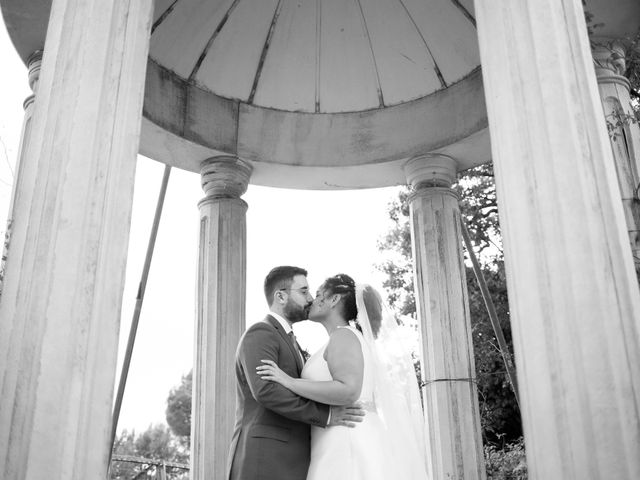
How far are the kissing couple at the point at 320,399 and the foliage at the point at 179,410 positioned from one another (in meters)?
88.5

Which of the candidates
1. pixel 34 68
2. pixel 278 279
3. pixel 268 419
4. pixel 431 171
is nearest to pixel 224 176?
pixel 431 171

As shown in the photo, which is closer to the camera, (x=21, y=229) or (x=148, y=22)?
(x=21, y=229)

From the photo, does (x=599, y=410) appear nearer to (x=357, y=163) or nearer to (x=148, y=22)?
(x=148, y=22)

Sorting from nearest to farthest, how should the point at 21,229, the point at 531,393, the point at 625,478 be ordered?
the point at 625,478, the point at 531,393, the point at 21,229

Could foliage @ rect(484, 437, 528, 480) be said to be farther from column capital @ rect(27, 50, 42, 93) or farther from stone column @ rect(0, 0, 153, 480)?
stone column @ rect(0, 0, 153, 480)

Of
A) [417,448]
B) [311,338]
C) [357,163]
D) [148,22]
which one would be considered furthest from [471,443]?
[148,22]

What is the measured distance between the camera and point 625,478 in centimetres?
501

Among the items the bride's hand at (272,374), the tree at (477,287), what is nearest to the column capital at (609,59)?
the bride's hand at (272,374)

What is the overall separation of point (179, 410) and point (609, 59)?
3607 inches

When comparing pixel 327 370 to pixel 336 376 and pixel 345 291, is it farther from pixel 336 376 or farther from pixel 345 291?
pixel 345 291

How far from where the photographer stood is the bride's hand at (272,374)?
28.5 feet

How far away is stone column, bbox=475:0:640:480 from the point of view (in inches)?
207

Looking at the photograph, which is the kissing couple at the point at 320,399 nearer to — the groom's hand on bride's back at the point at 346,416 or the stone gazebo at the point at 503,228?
the groom's hand on bride's back at the point at 346,416

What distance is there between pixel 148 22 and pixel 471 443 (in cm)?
1063
